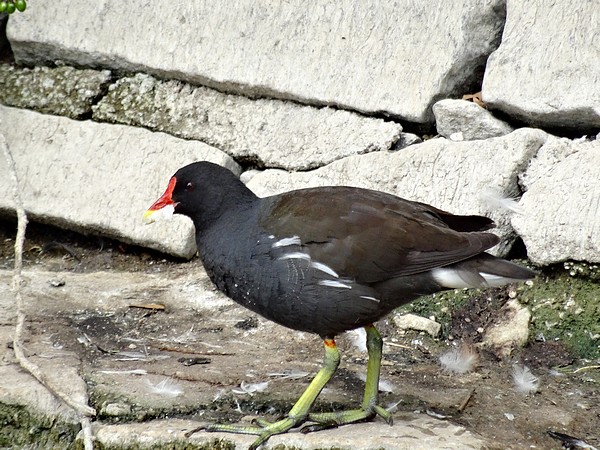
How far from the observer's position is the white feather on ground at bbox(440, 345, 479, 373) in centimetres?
427

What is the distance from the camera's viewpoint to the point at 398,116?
502 cm

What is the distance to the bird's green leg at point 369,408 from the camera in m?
3.64

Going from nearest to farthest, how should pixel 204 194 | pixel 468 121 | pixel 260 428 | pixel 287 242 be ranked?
pixel 260 428 → pixel 287 242 → pixel 204 194 → pixel 468 121

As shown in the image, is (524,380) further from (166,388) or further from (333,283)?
(166,388)

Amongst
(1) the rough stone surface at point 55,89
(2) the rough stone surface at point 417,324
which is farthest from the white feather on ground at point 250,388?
(1) the rough stone surface at point 55,89

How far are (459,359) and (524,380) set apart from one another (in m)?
0.32

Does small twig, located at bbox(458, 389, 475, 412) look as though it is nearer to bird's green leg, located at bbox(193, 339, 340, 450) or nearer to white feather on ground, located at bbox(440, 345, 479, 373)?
white feather on ground, located at bbox(440, 345, 479, 373)

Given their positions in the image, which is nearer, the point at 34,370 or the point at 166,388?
the point at 34,370

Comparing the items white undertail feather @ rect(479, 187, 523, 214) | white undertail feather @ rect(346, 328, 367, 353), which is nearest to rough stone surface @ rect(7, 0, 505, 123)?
white undertail feather @ rect(479, 187, 523, 214)

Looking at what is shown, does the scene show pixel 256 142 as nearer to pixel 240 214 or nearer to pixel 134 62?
pixel 134 62

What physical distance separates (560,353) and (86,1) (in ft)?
10.3

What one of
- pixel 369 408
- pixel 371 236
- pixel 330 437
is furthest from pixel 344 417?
pixel 371 236

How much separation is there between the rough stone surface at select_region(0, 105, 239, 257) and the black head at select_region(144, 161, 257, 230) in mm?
1149

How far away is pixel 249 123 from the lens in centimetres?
535
